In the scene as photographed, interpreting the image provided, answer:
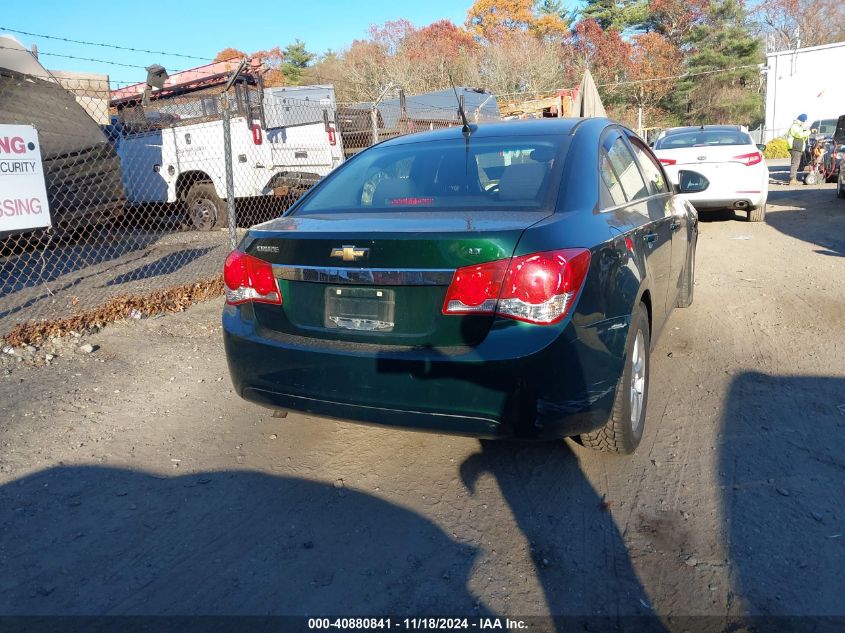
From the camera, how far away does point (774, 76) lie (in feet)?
123

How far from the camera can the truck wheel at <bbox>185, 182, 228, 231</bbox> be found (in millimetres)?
11305

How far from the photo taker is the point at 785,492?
2955mm

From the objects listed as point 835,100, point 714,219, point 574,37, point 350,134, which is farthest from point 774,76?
point 350,134

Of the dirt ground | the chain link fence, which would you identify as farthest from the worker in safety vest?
the dirt ground

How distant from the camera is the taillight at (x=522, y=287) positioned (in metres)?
2.55

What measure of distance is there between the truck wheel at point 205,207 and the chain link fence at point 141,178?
0.02 meters

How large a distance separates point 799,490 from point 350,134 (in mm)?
10349

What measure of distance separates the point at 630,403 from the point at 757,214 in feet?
29.4

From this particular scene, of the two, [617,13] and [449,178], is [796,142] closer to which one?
[449,178]

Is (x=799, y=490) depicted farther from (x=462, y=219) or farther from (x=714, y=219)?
(x=714, y=219)

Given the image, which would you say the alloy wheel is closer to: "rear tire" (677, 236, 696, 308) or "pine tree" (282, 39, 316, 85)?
"rear tire" (677, 236, 696, 308)

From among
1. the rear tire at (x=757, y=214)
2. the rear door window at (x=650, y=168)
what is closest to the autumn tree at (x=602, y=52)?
the rear tire at (x=757, y=214)

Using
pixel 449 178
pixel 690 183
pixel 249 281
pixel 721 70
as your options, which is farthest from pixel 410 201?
pixel 721 70

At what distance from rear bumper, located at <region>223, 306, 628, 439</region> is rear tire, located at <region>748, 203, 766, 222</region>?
8.94 meters
